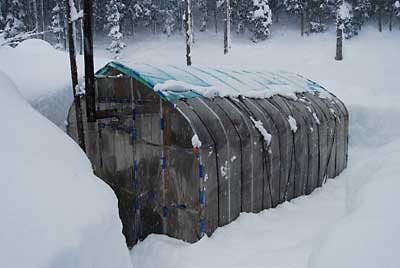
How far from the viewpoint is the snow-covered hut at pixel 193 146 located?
7340 millimetres

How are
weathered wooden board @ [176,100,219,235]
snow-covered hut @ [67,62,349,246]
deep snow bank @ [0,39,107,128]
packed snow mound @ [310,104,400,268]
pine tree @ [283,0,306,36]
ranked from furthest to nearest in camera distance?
pine tree @ [283,0,306,36], deep snow bank @ [0,39,107,128], snow-covered hut @ [67,62,349,246], weathered wooden board @ [176,100,219,235], packed snow mound @ [310,104,400,268]

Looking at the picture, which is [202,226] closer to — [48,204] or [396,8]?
[48,204]

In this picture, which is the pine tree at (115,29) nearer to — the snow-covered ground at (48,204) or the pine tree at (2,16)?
the pine tree at (2,16)

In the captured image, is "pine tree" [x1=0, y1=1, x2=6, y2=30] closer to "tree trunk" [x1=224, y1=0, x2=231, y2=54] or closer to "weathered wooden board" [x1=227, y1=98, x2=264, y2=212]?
"tree trunk" [x1=224, y1=0, x2=231, y2=54]

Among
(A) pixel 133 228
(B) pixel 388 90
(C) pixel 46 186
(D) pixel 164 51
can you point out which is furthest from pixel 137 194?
(D) pixel 164 51

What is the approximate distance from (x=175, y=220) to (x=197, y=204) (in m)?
0.78

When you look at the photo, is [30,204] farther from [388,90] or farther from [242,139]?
[388,90]

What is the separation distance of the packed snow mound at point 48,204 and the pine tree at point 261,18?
29.7 metres

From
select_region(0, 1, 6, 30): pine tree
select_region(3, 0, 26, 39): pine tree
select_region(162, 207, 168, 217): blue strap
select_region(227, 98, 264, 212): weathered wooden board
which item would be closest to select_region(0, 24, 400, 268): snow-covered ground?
select_region(227, 98, 264, 212): weathered wooden board

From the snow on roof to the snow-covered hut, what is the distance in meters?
0.03

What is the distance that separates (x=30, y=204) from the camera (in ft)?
11.0

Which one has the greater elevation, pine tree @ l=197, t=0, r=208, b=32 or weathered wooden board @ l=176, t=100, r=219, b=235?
pine tree @ l=197, t=0, r=208, b=32

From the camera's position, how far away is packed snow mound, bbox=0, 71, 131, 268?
9.65 feet

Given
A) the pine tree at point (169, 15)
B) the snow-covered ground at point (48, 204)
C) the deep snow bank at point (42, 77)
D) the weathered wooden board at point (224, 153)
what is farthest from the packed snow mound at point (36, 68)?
the pine tree at point (169, 15)
